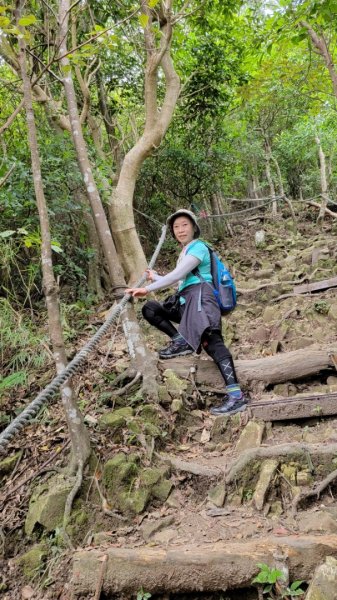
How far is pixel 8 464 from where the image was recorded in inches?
120

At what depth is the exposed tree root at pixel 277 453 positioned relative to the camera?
8.63 ft

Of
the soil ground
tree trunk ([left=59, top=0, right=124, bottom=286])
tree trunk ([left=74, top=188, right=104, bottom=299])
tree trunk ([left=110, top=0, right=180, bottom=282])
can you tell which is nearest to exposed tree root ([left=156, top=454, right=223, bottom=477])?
the soil ground

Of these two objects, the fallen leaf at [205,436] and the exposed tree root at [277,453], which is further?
the fallen leaf at [205,436]

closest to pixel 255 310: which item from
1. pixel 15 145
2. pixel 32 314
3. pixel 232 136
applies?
pixel 32 314

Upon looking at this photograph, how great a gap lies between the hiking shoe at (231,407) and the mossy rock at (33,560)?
1.72 m

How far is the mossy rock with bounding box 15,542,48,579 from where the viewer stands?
2215 millimetres

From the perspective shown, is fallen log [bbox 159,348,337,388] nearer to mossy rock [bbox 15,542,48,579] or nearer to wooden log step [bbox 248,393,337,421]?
wooden log step [bbox 248,393,337,421]

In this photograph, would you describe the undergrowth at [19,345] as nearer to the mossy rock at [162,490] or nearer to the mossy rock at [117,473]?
the mossy rock at [117,473]

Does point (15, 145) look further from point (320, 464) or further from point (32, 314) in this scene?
point (320, 464)

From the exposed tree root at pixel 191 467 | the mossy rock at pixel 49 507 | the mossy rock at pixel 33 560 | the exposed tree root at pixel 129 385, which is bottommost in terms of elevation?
the exposed tree root at pixel 191 467

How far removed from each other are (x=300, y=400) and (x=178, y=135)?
799 cm

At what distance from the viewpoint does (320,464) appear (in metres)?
2.61

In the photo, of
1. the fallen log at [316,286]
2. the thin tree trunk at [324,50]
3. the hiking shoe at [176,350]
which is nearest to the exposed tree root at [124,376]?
the hiking shoe at [176,350]

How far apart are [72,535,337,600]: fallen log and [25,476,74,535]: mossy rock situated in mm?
468
